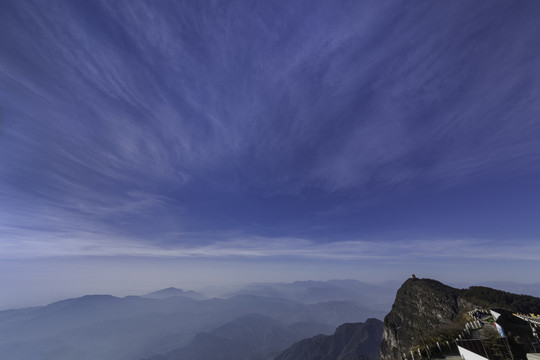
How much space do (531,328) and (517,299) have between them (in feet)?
169

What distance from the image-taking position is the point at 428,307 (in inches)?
2849

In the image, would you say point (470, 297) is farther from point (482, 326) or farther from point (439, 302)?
point (482, 326)

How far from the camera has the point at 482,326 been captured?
3584cm

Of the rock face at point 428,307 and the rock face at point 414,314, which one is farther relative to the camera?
the rock face at point 414,314

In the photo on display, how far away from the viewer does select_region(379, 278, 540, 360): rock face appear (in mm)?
58125

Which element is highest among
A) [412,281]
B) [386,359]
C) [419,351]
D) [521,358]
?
[412,281]

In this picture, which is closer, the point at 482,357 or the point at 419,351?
the point at 482,357

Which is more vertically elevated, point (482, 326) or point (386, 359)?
point (482, 326)

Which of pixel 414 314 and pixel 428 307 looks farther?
pixel 414 314

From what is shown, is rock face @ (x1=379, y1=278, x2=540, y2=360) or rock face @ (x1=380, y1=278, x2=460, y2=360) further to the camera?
rock face @ (x1=380, y1=278, x2=460, y2=360)

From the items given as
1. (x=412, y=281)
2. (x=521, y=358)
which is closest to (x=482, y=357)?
(x=521, y=358)

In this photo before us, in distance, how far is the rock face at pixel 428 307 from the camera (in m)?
58.1

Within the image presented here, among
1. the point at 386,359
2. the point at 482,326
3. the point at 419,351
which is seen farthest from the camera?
the point at 386,359

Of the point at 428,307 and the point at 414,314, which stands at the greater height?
the point at 428,307
